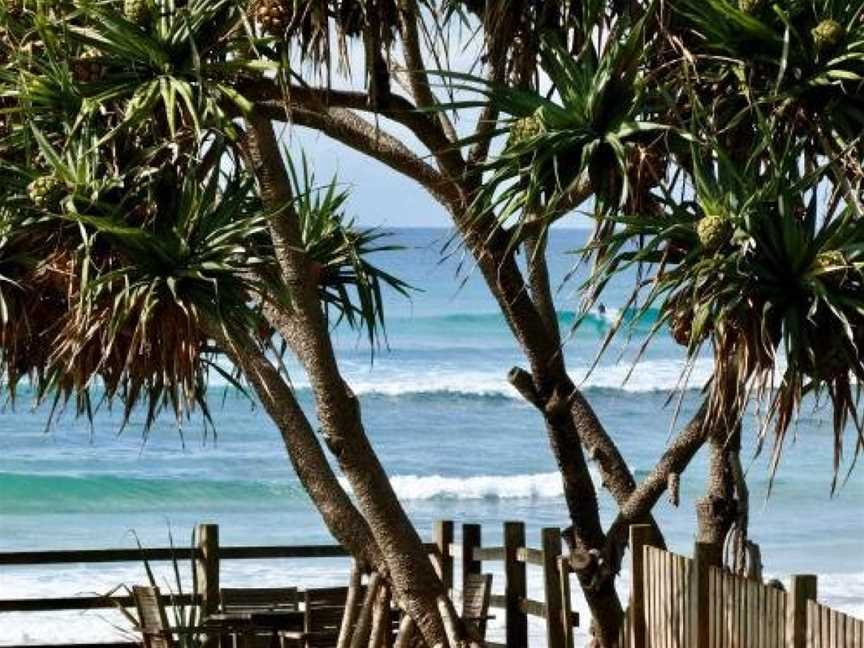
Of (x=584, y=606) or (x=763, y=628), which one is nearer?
(x=763, y=628)

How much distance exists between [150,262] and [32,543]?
815 inches

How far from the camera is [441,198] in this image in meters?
10.4

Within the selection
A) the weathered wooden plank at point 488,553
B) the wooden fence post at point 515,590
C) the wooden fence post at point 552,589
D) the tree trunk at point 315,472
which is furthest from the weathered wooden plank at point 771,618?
the weathered wooden plank at point 488,553

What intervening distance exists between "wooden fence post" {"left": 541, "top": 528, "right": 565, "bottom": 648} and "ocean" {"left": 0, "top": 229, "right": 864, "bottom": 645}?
8.38 metres

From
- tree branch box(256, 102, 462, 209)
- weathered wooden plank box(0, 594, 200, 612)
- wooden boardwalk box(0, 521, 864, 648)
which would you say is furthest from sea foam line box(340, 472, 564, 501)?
tree branch box(256, 102, 462, 209)

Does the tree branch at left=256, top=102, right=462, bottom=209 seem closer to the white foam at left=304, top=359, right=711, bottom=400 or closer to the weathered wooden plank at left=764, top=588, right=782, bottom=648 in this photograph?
the weathered wooden plank at left=764, top=588, right=782, bottom=648

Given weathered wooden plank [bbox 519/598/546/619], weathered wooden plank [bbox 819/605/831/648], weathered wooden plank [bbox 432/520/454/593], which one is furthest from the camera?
weathered wooden plank [bbox 432/520/454/593]

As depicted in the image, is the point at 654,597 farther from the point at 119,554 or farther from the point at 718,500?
the point at 119,554

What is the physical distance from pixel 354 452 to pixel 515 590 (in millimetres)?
2530

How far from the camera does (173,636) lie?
40.3ft

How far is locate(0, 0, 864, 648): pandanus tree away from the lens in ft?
25.6

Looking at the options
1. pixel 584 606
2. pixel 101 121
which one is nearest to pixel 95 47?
pixel 101 121

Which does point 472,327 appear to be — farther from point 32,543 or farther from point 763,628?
point 763,628

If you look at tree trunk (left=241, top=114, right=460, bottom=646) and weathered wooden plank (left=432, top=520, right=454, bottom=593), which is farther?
weathered wooden plank (left=432, top=520, right=454, bottom=593)
